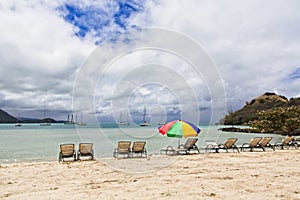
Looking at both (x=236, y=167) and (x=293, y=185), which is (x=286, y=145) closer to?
(x=236, y=167)

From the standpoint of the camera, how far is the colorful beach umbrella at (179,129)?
38.5ft

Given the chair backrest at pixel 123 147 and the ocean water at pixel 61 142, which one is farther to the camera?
the ocean water at pixel 61 142

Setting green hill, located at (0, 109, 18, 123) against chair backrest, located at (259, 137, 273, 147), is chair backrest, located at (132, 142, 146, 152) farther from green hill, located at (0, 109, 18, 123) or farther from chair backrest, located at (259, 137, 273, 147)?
green hill, located at (0, 109, 18, 123)

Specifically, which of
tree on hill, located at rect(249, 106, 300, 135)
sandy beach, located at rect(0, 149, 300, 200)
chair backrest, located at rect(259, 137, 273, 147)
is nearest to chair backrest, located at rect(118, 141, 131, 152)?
sandy beach, located at rect(0, 149, 300, 200)

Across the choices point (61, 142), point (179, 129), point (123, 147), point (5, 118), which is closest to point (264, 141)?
point (179, 129)

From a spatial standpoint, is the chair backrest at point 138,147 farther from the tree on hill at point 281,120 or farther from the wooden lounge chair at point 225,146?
the tree on hill at point 281,120

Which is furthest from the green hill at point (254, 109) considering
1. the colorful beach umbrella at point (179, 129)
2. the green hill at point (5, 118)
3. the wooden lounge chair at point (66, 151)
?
the green hill at point (5, 118)

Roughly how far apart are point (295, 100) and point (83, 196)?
93342mm

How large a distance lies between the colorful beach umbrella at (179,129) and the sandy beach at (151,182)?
109 inches

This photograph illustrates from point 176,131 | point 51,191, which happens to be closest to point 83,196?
point 51,191

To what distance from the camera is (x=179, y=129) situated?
1185 centimetres

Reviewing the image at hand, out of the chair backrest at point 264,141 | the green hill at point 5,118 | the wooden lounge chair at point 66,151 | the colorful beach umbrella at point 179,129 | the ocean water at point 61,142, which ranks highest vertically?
the green hill at point 5,118

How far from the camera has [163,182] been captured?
6535mm

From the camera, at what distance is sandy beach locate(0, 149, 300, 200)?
5.38 m
